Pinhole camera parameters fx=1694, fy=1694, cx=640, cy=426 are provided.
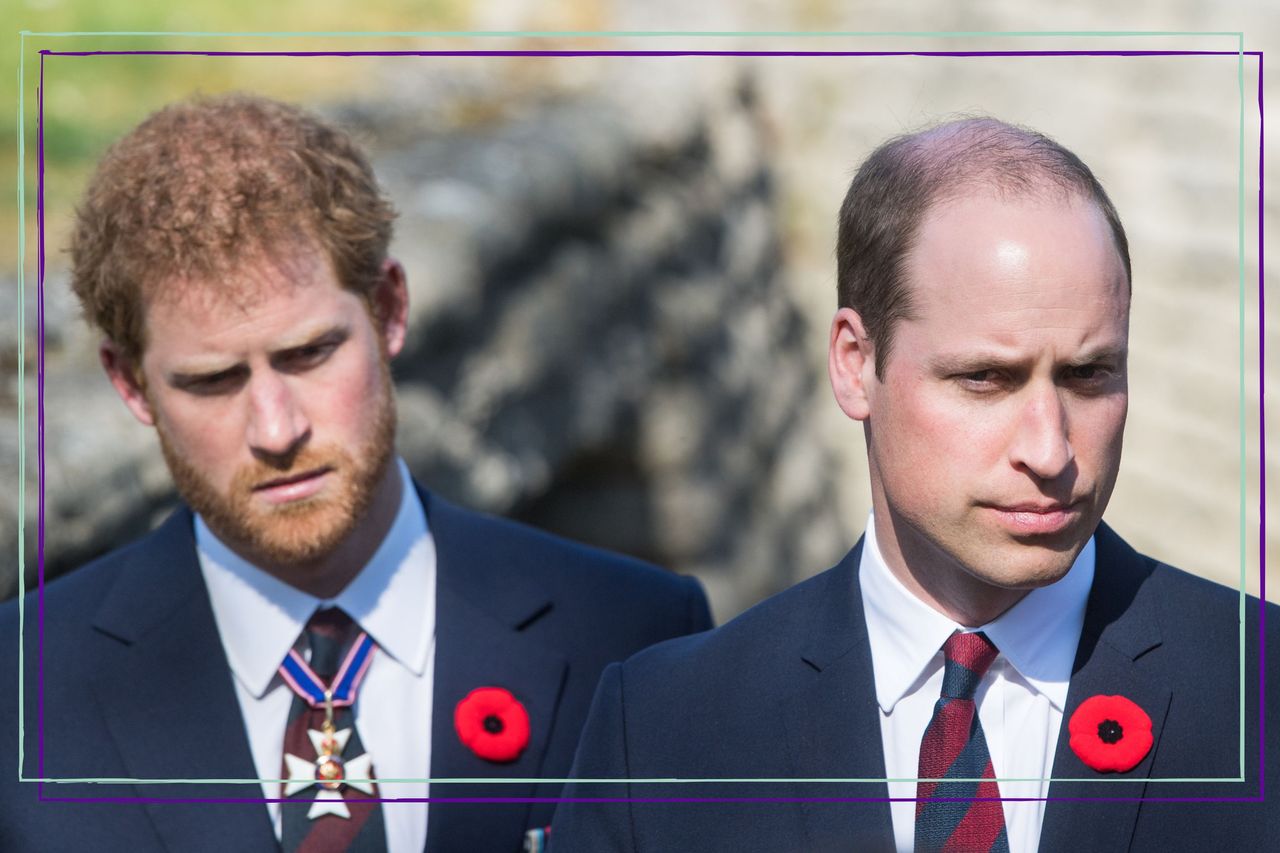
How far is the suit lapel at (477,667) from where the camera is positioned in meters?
2.82

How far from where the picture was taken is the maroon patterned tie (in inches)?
107

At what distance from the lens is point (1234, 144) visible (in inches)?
234

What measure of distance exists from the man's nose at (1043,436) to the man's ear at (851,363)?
0.80 feet

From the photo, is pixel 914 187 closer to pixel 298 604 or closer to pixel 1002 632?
pixel 1002 632

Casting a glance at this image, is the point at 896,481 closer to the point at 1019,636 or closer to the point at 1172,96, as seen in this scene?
the point at 1019,636

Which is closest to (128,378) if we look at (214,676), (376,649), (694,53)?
(214,676)

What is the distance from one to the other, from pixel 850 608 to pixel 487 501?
114 inches

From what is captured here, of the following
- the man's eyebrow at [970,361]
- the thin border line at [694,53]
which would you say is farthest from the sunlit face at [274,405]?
the man's eyebrow at [970,361]

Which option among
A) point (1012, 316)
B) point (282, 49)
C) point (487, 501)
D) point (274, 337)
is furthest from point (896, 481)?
point (282, 49)

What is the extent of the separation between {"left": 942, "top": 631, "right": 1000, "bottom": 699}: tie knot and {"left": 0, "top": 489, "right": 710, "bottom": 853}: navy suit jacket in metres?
0.92

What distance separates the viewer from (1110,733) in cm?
218

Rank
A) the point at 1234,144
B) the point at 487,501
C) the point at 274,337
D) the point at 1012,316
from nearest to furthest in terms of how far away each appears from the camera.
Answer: the point at 1012,316 < the point at 274,337 < the point at 487,501 < the point at 1234,144

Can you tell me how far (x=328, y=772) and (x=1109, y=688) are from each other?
1.26 metres

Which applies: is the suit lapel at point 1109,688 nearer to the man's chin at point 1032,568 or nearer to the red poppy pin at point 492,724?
the man's chin at point 1032,568
